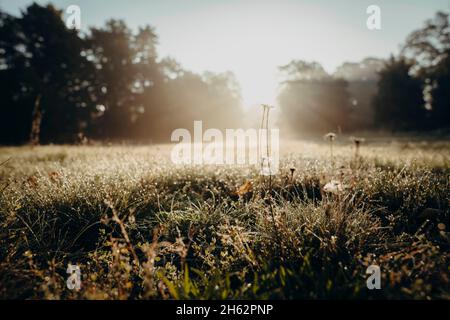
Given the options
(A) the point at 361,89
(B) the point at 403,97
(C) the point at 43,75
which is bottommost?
(B) the point at 403,97

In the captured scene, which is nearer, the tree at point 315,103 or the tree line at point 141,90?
the tree line at point 141,90

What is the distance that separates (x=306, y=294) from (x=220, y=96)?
39.5 meters

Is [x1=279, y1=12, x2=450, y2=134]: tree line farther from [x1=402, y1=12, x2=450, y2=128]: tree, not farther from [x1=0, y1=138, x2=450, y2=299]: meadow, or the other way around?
[x1=0, y1=138, x2=450, y2=299]: meadow

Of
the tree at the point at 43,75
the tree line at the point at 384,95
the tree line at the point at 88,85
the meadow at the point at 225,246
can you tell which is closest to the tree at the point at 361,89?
the tree line at the point at 384,95

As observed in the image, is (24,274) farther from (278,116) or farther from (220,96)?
(220,96)

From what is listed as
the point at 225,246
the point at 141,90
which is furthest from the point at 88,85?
the point at 225,246

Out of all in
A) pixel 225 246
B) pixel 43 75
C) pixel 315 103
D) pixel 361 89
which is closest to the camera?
pixel 225 246

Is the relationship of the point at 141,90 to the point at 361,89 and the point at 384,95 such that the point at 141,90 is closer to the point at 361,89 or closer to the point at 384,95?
the point at 384,95

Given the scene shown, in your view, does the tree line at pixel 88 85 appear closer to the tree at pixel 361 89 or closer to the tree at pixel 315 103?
the tree at pixel 315 103

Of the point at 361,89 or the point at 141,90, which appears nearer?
the point at 141,90

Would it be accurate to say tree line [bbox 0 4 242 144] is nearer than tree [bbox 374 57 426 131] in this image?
Yes

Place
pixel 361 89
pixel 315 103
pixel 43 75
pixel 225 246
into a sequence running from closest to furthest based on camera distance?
pixel 225 246 < pixel 43 75 < pixel 315 103 < pixel 361 89

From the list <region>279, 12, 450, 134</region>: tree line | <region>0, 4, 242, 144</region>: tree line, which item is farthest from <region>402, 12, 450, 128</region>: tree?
<region>0, 4, 242, 144</region>: tree line

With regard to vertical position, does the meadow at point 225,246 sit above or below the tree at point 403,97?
below
